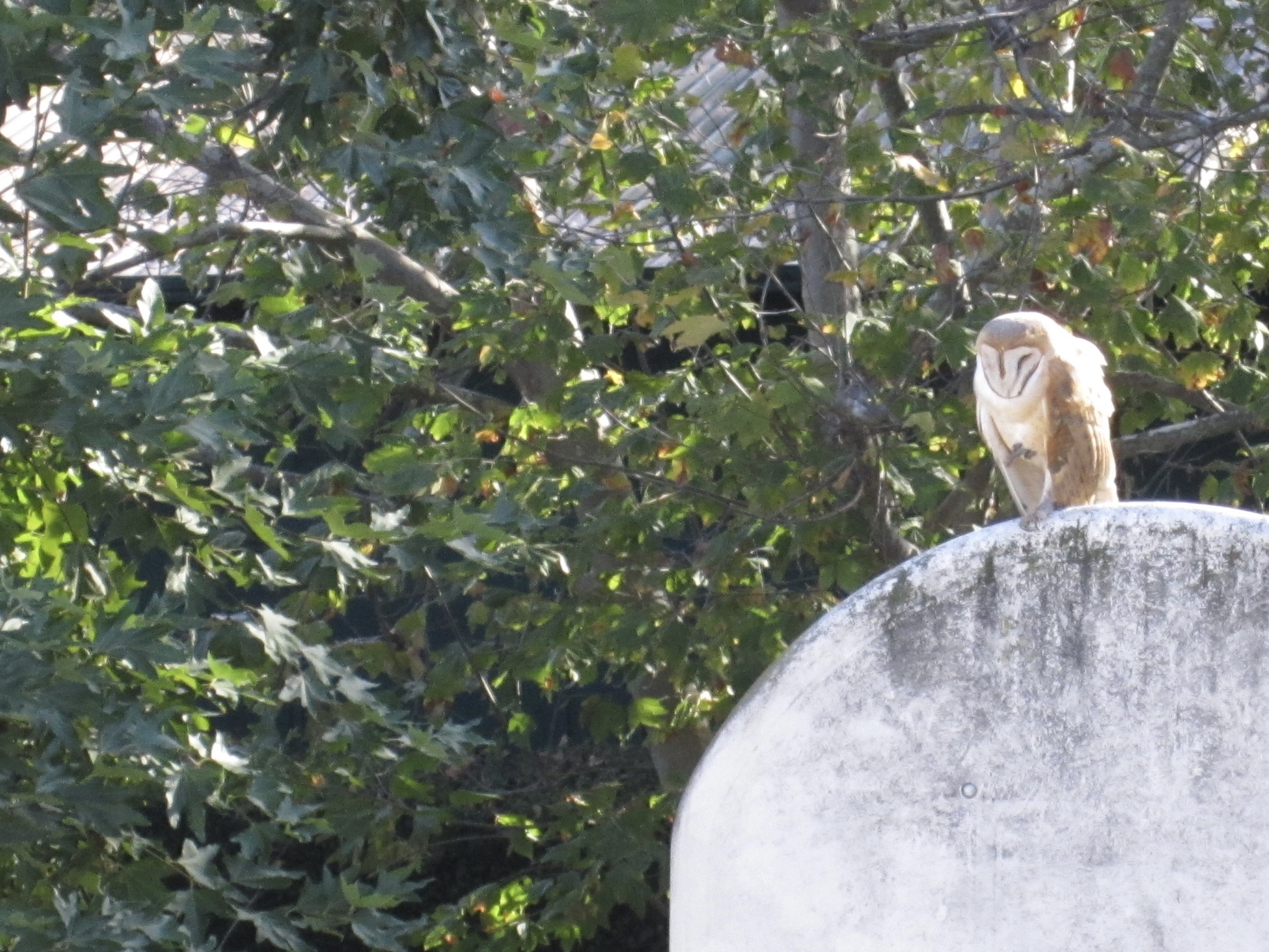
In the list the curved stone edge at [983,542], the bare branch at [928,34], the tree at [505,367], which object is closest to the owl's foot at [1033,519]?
the curved stone edge at [983,542]

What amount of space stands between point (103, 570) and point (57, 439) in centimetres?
38

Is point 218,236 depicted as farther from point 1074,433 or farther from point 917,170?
point 1074,433

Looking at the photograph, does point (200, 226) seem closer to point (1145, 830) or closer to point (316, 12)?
point (316, 12)

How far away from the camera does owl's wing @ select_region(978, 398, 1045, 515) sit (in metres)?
2.36

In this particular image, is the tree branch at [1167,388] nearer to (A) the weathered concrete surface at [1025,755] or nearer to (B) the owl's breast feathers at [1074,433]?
(B) the owl's breast feathers at [1074,433]

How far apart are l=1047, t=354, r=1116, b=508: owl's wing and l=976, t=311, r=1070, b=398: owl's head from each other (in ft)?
0.08

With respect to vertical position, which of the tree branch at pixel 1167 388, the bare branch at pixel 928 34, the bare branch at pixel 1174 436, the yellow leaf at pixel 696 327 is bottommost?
the bare branch at pixel 1174 436

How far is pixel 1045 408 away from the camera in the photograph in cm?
232

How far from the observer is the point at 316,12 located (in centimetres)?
327

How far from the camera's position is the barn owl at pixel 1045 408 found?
7.53 ft

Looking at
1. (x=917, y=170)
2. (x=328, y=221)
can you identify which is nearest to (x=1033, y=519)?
(x=917, y=170)

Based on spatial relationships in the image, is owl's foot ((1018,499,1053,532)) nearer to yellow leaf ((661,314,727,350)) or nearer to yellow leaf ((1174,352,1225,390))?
yellow leaf ((661,314,727,350))

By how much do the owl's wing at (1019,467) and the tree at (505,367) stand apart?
1250mm

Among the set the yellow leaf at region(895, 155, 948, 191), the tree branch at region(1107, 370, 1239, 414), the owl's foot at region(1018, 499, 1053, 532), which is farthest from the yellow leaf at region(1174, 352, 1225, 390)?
the owl's foot at region(1018, 499, 1053, 532)
